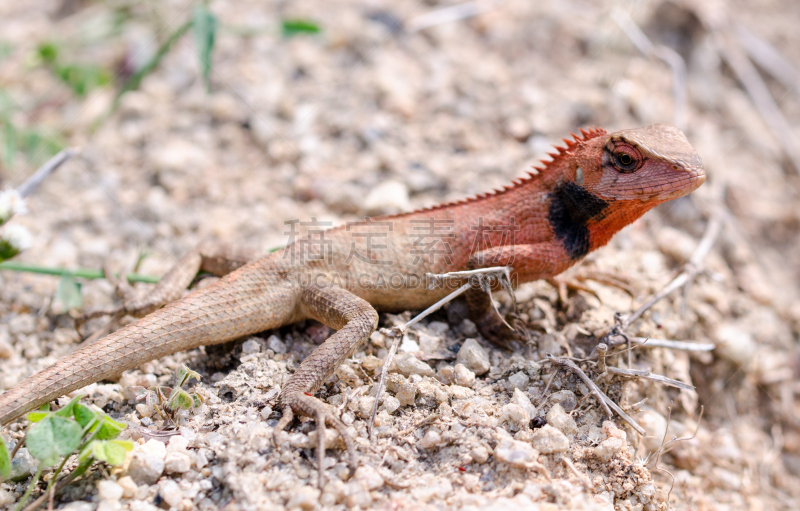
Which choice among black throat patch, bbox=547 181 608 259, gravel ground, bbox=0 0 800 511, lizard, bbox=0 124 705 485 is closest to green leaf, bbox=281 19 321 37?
gravel ground, bbox=0 0 800 511

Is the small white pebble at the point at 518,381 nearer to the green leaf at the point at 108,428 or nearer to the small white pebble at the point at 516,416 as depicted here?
the small white pebble at the point at 516,416

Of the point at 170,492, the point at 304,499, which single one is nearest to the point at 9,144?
the point at 170,492

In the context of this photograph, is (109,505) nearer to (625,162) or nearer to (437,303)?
(437,303)

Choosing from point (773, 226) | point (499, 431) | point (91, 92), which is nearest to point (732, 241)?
point (773, 226)

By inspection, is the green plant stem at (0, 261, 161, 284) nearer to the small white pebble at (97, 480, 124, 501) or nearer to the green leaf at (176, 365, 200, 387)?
the green leaf at (176, 365, 200, 387)

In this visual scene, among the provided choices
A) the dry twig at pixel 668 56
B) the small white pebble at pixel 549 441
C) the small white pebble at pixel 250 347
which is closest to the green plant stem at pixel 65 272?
the small white pebble at pixel 250 347
